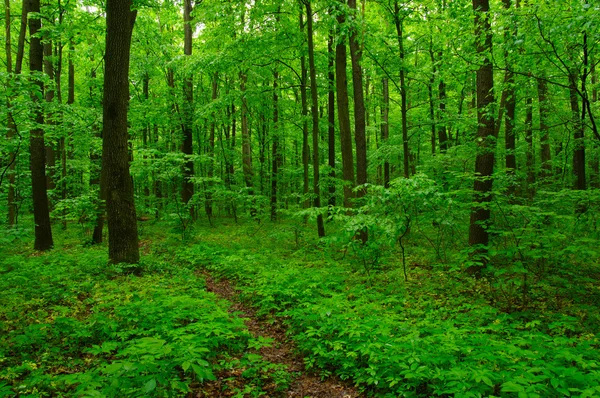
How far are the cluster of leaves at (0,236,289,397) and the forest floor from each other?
2 cm

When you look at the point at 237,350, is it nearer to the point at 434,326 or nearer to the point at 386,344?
the point at 386,344

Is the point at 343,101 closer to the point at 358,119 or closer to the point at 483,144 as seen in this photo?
the point at 358,119

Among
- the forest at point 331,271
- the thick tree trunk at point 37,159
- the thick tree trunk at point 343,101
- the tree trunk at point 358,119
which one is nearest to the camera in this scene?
the forest at point 331,271

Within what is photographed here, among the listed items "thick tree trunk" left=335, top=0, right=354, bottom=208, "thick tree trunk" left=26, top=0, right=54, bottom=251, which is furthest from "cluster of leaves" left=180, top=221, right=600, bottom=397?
"thick tree trunk" left=26, top=0, right=54, bottom=251

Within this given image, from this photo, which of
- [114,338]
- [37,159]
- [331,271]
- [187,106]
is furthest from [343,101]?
[37,159]

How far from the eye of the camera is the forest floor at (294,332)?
3348 mm

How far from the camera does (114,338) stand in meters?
4.54

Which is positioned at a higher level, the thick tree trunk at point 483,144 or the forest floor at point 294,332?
the thick tree trunk at point 483,144

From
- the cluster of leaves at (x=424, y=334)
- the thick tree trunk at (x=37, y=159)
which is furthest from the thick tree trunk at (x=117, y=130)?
the thick tree trunk at (x=37, y=159)

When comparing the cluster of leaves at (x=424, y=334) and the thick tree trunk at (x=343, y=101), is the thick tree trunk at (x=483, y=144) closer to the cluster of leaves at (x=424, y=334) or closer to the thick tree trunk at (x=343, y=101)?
the cluster of leaves at (x=424, y=334)

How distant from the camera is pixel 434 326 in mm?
4902

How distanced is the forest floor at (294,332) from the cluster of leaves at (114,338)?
2cm

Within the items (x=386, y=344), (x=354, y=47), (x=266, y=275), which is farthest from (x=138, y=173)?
(x=386, y=344)

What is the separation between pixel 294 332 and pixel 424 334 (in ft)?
6.73
